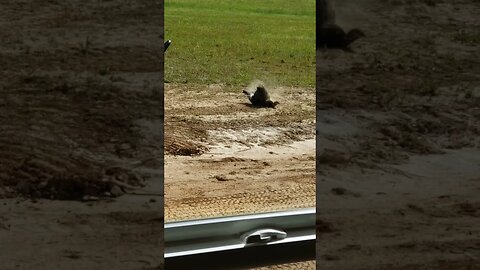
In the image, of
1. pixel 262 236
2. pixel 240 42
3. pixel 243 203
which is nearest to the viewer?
pixel 262 236

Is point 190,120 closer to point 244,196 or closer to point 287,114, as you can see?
point 287,114

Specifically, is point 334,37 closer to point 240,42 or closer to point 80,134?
point 80,134

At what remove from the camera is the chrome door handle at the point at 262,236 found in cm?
107

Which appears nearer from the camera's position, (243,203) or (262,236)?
(262,236)

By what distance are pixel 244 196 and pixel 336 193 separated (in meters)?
2.76

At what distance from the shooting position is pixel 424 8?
38.0 inches

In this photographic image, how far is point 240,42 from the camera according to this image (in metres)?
4.83

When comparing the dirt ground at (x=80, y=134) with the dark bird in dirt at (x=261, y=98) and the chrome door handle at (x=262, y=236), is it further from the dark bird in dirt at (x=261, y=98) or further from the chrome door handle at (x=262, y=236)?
the dark bird in dirt at (x=261, y=98)

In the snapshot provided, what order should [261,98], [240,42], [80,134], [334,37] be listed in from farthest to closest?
1. [261,98]
2. [240,42]
3. [334,37]
4. [80,134]

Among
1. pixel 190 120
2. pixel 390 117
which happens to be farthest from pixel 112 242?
pixel 190 120

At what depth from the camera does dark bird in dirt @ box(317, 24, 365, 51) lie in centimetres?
92

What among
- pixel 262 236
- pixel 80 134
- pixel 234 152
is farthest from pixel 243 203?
pixel 80 134

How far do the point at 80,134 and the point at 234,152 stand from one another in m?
3.49

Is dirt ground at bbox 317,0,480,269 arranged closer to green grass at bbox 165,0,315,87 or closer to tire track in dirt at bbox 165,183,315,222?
tire track in dirt at bbox 165,183,315,222
